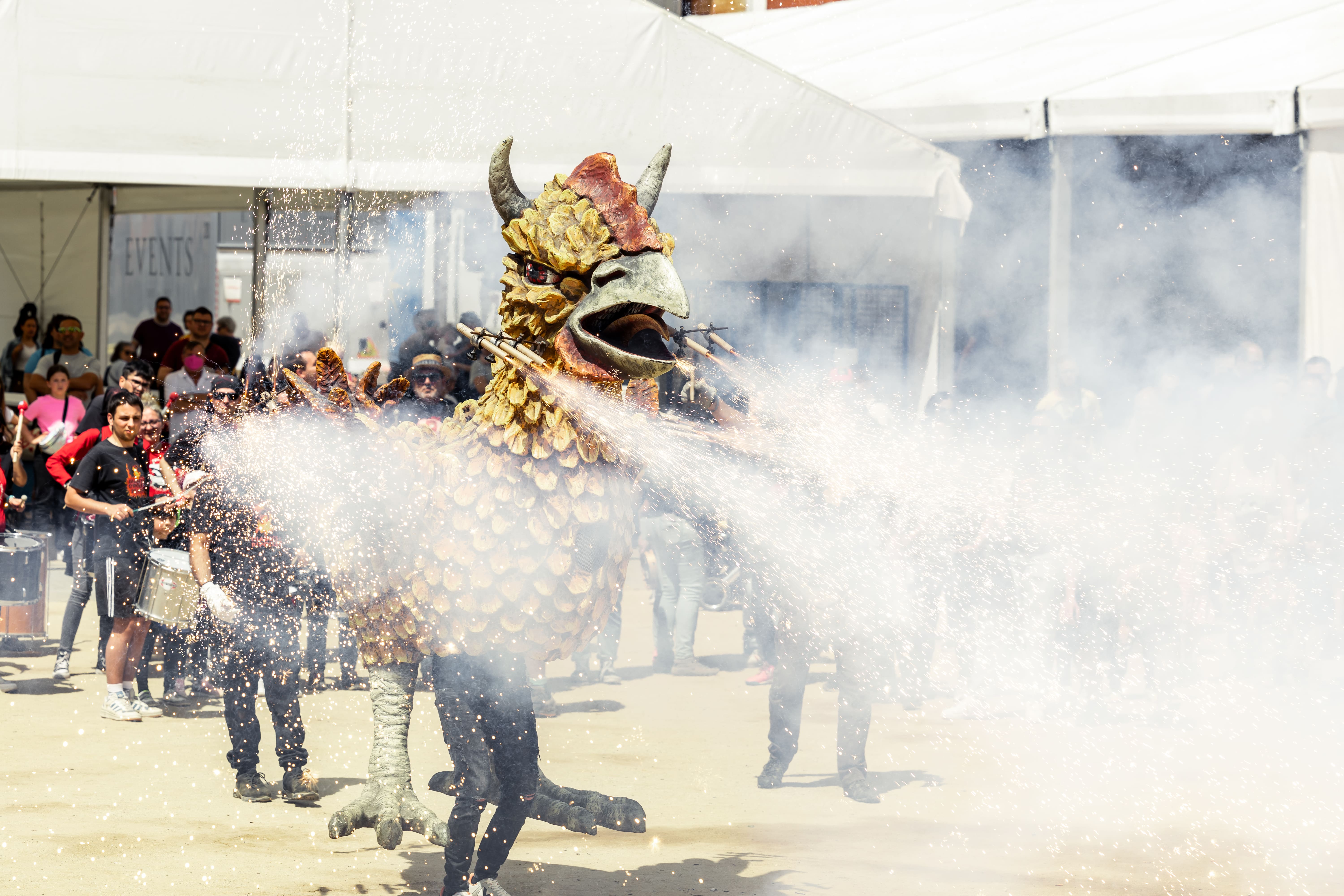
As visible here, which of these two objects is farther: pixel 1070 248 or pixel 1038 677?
pixel 1070 248

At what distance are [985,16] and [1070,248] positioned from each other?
83.6 inches

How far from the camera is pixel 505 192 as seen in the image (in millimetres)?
3379

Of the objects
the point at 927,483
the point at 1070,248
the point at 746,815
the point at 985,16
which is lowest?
the point at 746,815

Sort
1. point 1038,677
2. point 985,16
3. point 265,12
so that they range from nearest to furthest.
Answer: point 1038,677, point 265,12, point 985,16

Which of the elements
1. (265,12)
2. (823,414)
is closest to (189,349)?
(265,12)

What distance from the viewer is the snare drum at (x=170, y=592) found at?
5664mm

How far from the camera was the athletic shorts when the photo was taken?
235 inches

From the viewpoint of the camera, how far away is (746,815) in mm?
4957

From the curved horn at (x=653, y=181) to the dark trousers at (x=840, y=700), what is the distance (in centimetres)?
236

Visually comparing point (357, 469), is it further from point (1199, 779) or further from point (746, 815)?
point (1199, 779)

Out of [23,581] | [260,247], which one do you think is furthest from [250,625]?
[260,247]

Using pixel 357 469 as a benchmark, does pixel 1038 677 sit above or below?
below

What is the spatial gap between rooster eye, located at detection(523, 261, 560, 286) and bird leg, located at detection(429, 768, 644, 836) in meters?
1.28

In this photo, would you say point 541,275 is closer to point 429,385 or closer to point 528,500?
point 528,500
